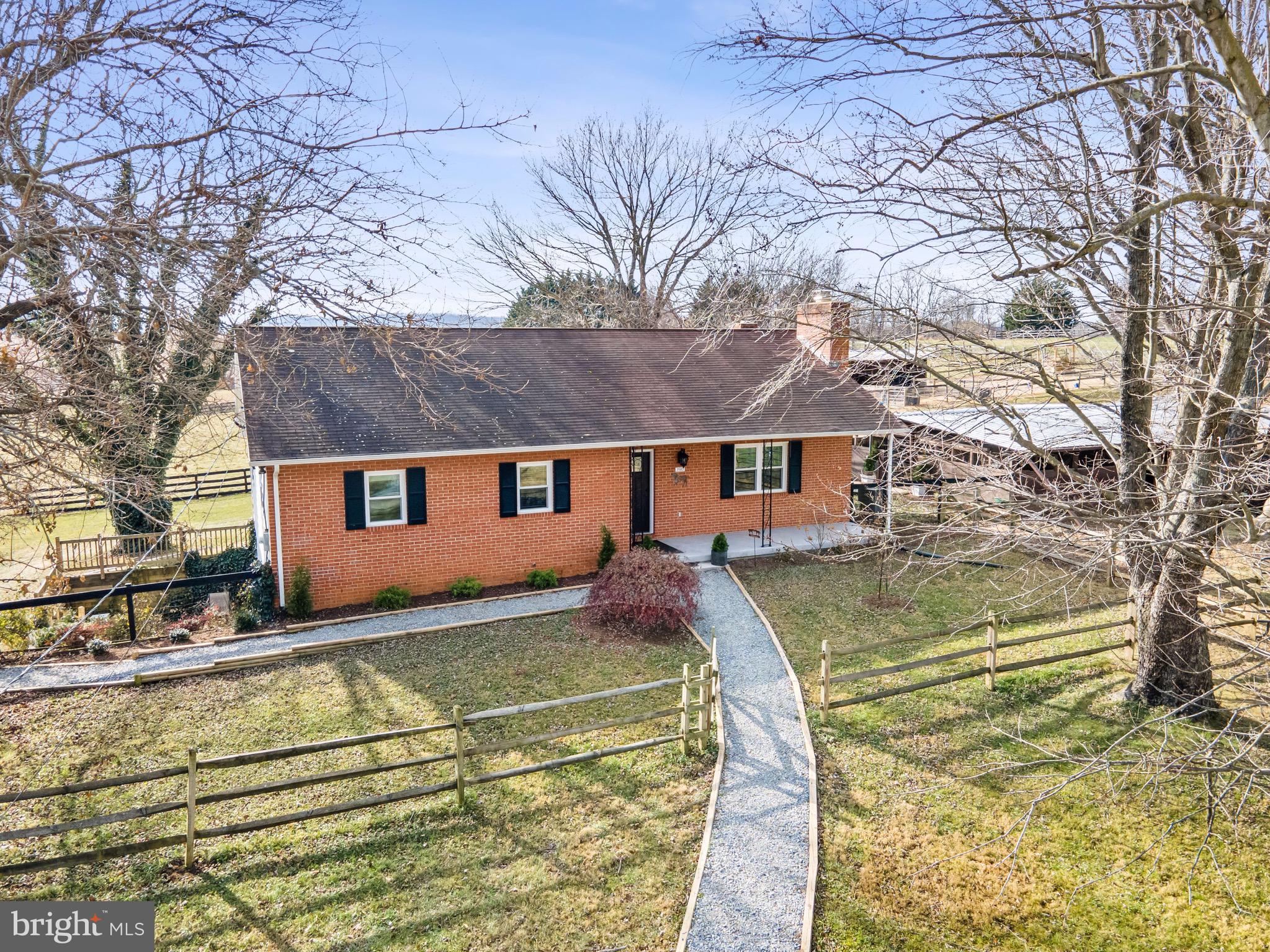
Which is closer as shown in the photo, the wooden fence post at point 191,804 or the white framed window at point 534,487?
the wooden fence post at point 191,804

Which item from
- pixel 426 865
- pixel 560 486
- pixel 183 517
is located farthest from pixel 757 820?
pixel 183 517

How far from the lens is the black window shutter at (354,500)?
13.8 metres

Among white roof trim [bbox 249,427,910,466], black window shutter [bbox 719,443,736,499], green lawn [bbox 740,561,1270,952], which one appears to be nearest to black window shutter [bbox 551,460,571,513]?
white roof trim [bbox 249,427,910,466]

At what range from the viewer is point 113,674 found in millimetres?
11312

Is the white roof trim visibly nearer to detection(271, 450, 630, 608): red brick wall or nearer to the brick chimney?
detection(271, 450, 630, 608): red brick wall

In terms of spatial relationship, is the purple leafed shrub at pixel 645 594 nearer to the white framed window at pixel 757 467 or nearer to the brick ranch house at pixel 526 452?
the brick ranch house at pixel 526 452

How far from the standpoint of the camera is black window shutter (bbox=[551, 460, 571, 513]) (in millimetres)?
15539

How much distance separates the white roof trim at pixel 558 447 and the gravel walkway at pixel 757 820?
4649mm

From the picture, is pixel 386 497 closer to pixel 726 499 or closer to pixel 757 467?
pixel 726 499

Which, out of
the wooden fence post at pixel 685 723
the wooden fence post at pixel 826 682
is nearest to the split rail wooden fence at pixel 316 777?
the wooden fence post at pixel 685 723

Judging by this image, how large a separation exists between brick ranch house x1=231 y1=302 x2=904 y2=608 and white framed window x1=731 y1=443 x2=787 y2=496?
1.8 inches

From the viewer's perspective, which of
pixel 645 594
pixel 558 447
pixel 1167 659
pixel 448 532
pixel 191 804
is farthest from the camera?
pixel 558 447

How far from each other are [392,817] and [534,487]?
328 inches

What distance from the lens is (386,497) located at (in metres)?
14.2
